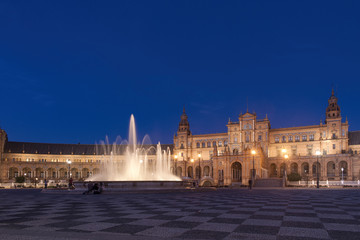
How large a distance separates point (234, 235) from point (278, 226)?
2.31 metres

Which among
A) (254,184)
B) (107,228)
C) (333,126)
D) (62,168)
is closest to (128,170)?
(254,184)

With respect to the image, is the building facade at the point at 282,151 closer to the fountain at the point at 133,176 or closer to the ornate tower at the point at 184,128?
the ornate tower at the point at 184,128

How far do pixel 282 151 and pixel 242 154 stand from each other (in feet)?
76.2

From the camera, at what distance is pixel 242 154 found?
8031 cm

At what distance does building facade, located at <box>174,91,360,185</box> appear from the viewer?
3322 inches

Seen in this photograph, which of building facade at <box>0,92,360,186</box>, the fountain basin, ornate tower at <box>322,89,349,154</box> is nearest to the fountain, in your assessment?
the fountain basin

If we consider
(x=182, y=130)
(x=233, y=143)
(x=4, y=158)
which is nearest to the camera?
(x=233, y=143)

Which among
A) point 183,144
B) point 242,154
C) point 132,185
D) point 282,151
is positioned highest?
point 183,144

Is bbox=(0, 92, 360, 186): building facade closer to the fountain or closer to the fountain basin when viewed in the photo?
the fountain

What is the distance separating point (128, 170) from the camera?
157 ft

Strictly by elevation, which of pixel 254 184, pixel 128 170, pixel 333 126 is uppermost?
pixel 333 126

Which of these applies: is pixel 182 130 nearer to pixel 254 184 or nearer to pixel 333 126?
pixel 333 126

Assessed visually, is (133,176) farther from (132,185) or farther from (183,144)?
(183,144)

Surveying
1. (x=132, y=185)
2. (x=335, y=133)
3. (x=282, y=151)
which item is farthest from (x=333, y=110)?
(x=132, y=185)
